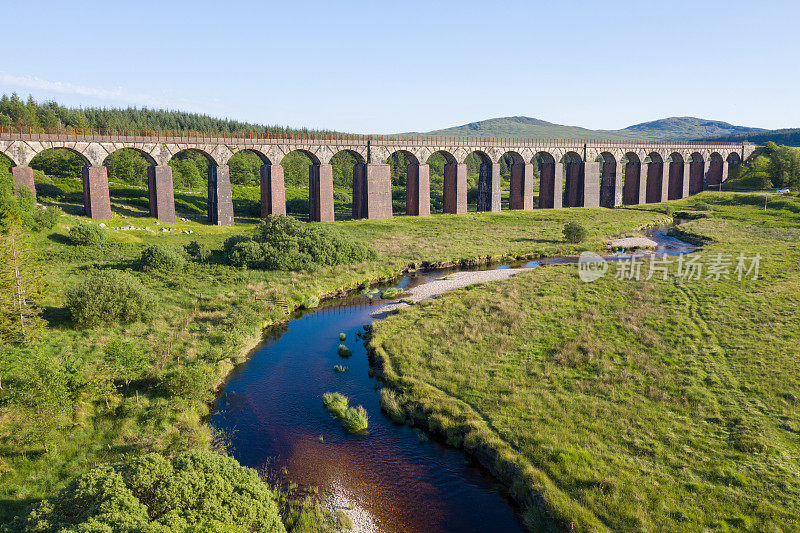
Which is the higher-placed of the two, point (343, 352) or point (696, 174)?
point (696, 174)

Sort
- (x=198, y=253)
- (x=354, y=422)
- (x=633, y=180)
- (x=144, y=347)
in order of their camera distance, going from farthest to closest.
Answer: (x=633, y=180), (x=198, y=253), (x=144, y=347), (x=354, y=422)

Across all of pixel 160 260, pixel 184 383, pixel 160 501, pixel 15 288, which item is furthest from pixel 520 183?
pixel 160 501

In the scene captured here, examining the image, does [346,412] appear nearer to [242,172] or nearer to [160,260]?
[160,260]

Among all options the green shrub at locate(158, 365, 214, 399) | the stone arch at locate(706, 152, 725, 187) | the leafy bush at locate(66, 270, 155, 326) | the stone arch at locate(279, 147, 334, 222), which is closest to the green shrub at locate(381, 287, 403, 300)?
the leafy bush at locate(66, 270, 155, 326)

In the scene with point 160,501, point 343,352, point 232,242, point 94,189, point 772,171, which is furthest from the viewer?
point 772,171

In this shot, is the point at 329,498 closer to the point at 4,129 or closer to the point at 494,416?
the point at 494,416

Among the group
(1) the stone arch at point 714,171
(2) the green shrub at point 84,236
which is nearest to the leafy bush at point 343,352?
(2) the green shrub at point 84,236
